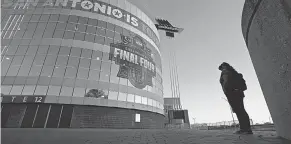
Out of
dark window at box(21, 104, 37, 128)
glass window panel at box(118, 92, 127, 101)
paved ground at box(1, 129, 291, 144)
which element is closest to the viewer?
paved ground at box(1, 129, 291, 144)

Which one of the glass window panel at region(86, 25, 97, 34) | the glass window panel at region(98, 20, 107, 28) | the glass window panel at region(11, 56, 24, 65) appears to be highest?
the glass window panel at region(98, 20, 107, 28)

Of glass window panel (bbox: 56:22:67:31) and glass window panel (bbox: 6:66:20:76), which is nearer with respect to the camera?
glass window panel (bbox: 6:66:20:76)

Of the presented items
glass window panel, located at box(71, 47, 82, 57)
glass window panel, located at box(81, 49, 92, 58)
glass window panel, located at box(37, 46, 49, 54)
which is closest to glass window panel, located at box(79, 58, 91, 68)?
glass window panel, located at box(81, 49, 92, 58)

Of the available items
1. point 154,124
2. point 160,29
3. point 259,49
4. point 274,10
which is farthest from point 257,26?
point 160,29

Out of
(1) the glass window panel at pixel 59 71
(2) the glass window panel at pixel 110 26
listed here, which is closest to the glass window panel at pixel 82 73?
(1) the glass window panel at pixel 59 71

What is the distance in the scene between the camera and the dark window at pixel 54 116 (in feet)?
56.3

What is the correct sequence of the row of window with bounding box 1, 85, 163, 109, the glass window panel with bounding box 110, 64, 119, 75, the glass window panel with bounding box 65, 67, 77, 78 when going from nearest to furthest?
the row of window with bounding box 1, 85, 163, 109, the glass window panel with bounding box 65, 67, 77, 78, the glass window panel with bounding box 110, 64, 119, 75

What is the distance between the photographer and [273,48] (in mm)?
1785

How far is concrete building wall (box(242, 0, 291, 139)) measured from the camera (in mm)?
1502

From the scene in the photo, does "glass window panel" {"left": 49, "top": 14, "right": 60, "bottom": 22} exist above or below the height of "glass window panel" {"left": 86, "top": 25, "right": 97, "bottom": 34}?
above

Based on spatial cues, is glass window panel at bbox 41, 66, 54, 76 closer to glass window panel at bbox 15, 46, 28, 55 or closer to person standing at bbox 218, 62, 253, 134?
glass window panel at bbox 15, 46, 28, 55

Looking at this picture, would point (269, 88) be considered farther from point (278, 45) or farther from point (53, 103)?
point (53, 103)

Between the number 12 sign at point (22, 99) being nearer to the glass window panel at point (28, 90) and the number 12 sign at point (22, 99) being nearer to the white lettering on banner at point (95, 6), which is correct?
the glass window panel at point (28, 90)

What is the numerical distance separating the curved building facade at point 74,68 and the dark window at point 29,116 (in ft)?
0.32
